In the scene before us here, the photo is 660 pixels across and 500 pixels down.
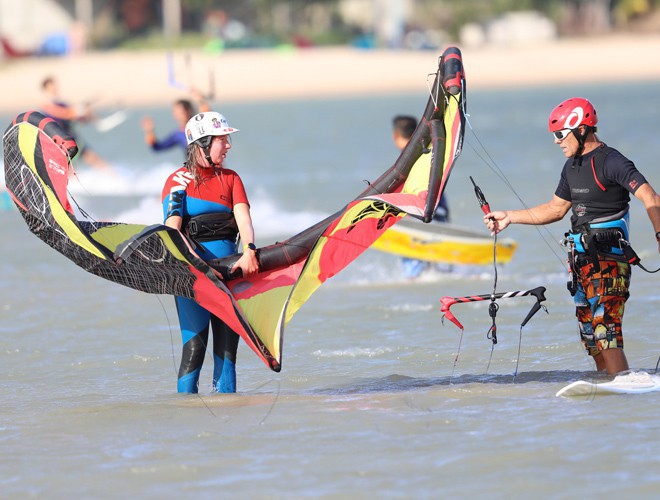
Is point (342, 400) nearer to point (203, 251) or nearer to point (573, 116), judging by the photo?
point (203, 251)

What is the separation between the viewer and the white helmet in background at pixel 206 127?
693cm

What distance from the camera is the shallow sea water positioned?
19.1ft

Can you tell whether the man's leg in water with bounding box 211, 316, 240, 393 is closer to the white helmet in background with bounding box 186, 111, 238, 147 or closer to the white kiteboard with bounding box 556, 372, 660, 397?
the white helmet in background with bounding box 186, 111, 238, 147

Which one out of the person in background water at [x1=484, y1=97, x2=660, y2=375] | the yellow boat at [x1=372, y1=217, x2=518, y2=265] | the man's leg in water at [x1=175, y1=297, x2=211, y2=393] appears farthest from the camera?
the yellow boat at [x1=372, y1=217, x2=518, y2=265]

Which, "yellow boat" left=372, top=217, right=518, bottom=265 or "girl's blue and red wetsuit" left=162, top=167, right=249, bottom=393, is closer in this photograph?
"girl's blue and red wetsuit" left=162, top=167, right=249, bottom=393

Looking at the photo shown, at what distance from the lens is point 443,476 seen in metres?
5.75

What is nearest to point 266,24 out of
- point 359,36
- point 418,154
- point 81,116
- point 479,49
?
point 359,36

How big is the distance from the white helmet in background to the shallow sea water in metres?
1.46

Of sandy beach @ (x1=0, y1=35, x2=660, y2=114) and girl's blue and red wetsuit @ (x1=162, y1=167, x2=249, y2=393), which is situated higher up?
sandy beach @ (x1=0, y1=35, x2=660, y2=114)

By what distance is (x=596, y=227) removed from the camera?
6809 mm

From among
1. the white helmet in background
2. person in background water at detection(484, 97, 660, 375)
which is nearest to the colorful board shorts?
person in background water at detection(484, 97, 660, 375)

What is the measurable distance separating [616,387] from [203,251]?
2.47 metres

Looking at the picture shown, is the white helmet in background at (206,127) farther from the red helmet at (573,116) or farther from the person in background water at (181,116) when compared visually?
the person in background water at (181,116)

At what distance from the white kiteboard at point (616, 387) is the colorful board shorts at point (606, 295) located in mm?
210
